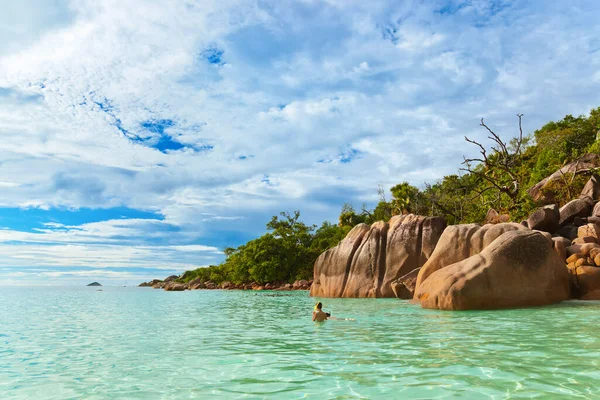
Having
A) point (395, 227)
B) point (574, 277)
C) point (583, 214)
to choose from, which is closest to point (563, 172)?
point (583, 214)

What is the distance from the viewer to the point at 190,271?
93688 millimetres

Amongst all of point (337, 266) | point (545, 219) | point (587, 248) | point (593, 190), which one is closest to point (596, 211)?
point (545, 219)

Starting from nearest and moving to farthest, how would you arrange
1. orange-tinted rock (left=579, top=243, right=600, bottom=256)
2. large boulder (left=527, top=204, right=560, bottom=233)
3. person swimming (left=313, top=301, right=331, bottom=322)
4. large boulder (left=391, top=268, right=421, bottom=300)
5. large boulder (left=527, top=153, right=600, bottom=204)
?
person swimming (left=313, top=301, right=331, bottom=322), orange-tinted rock (left=579, top=243, right=600, bottom=256), large boulder (left=391, top=268, right=421, bottom=300), large boulder (left=527, top=204, right=560, bottom=233), large boulder (left=527, top=153, right=600, bottom=204)

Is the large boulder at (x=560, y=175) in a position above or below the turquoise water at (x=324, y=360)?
above

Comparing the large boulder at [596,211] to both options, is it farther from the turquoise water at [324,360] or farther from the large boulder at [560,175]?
the turquoise water at [324,360]

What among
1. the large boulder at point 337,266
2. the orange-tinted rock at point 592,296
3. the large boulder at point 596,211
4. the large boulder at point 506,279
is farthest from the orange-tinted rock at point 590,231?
the large boulder at point 337,266

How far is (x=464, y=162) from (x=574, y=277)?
1480cm

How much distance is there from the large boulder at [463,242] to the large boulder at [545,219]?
353 cm

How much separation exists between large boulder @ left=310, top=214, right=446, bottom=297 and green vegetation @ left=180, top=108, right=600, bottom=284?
30.2 ft

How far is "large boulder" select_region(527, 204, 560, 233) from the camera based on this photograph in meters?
20.8

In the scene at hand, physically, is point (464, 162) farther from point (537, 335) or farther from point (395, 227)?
point (537, 335)

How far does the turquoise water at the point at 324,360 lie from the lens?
5.37 meters

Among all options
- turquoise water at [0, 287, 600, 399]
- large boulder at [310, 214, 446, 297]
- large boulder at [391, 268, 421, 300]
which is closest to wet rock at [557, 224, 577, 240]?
large boulder at [310, 214, 446, 297]

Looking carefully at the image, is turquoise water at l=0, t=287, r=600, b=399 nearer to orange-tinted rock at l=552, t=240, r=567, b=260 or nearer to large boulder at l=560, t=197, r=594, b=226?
orange-tinted rock at l=552, t=240, r=567, b=260
